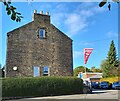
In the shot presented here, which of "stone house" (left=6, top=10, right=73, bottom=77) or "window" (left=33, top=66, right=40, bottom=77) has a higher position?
"stone house" (left=6, top=10, right=73, bottom=77)

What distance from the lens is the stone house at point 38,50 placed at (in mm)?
28359

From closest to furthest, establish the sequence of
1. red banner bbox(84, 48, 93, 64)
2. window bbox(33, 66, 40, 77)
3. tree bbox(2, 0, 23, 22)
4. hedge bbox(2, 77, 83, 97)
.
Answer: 1. tree bbox(2, 0, 23, 22)
2. hedge bbox(2, 77, 83, 97)
3. red banner bbox(84, 48, 93, 64)
4. window bbox(33, 66, 40, 77)

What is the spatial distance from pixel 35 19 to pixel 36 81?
7.81 metres

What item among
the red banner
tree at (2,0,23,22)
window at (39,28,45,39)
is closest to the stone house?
window at (39,28,45,39)

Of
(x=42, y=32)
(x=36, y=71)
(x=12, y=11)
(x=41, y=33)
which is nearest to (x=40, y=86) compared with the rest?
(x=36, y=71)

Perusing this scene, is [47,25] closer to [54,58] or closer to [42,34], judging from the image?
[42,34]

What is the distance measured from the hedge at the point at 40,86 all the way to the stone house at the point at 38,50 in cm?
327

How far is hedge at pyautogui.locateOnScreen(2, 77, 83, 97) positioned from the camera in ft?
79.4

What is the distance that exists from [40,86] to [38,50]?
17.9 feet

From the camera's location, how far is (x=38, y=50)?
30.2 metres

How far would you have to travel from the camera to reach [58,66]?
3105 centimetres

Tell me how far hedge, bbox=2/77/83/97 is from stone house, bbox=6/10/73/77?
10.7ft

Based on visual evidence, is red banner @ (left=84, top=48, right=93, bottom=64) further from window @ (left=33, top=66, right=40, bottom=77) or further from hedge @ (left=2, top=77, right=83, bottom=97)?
window @ (left=33, top=66, right=40, bottom=77)

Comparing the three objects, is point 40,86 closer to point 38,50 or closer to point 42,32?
point 38,50
